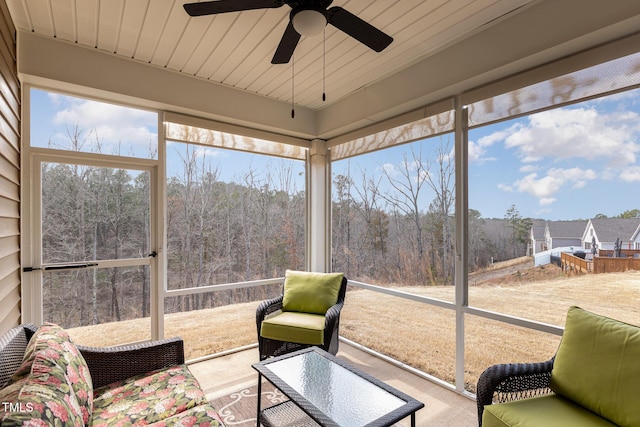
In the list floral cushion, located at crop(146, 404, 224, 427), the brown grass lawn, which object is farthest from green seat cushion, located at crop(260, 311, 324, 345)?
floral cushion, located at crop(146, 404, 224, 427)

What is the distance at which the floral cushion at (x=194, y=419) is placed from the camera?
134 cm

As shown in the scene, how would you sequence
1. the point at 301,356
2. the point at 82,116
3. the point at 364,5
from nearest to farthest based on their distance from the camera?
the point at 364,5 → the point at 301,356 → the point at 82,116

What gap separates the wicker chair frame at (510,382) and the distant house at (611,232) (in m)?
0.83

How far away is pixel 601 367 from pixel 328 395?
4.30 feet

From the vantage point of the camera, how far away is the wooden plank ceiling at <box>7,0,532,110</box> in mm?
1955

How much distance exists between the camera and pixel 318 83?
3.04m

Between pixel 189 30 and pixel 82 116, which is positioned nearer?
pixel 189 30

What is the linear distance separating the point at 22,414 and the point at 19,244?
1.94 metres

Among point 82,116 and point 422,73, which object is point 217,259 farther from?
point 422,73

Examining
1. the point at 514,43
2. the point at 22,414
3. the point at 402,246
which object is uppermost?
the point at 514,43

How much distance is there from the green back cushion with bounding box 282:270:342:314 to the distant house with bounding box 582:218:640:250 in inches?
77.0

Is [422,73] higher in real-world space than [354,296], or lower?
higher

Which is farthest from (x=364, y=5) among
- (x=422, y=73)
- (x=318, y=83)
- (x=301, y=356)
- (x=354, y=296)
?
(x=354, y=296)

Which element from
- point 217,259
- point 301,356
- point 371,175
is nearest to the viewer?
point 301,356
